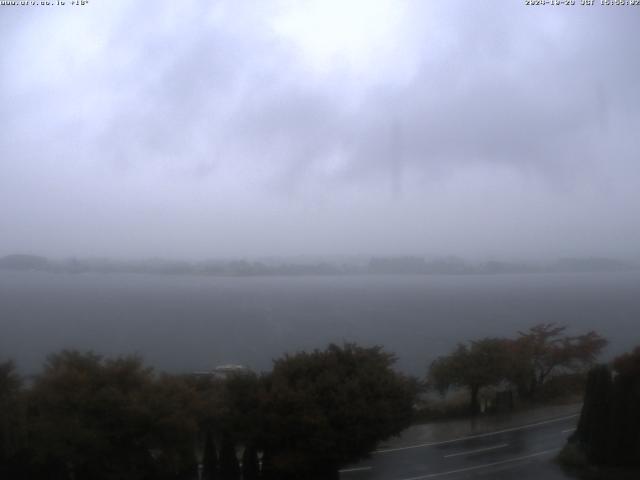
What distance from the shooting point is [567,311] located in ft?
211

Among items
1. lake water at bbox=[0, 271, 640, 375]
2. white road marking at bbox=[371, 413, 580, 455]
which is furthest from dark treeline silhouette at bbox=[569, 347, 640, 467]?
lake water at bbox=[0, 271, 640, 375]

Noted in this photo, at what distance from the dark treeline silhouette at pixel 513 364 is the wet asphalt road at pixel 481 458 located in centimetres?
262

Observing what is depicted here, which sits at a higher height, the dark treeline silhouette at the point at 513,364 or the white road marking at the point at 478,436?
the dark treeline silhouette at the point at 513,364

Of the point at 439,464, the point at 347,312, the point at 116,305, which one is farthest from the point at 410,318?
the point at 439,464

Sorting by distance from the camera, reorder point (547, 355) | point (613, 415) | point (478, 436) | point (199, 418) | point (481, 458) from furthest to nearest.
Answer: point (547, 355)
point (478, 436)
point (481, 458)
point (613, 415)
point (199, 418)

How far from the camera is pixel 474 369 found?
79.3 feet

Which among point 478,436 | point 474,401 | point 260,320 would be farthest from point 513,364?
point 260,320

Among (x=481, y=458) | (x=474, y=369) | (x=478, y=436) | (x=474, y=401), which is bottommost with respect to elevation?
(x=478, y=436)

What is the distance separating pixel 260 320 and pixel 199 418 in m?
47.4

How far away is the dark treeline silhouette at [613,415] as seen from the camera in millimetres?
15102

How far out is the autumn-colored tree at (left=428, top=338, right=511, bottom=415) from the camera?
24.1 meters

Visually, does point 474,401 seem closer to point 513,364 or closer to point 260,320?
point 513,364

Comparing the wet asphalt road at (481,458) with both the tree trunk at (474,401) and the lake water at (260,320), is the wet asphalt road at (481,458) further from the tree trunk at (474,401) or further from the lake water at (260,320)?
the lake water at (260,320)

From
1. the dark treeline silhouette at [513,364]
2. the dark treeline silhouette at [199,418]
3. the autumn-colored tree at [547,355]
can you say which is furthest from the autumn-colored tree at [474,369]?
the dark treeline silhouette at [199,418]
